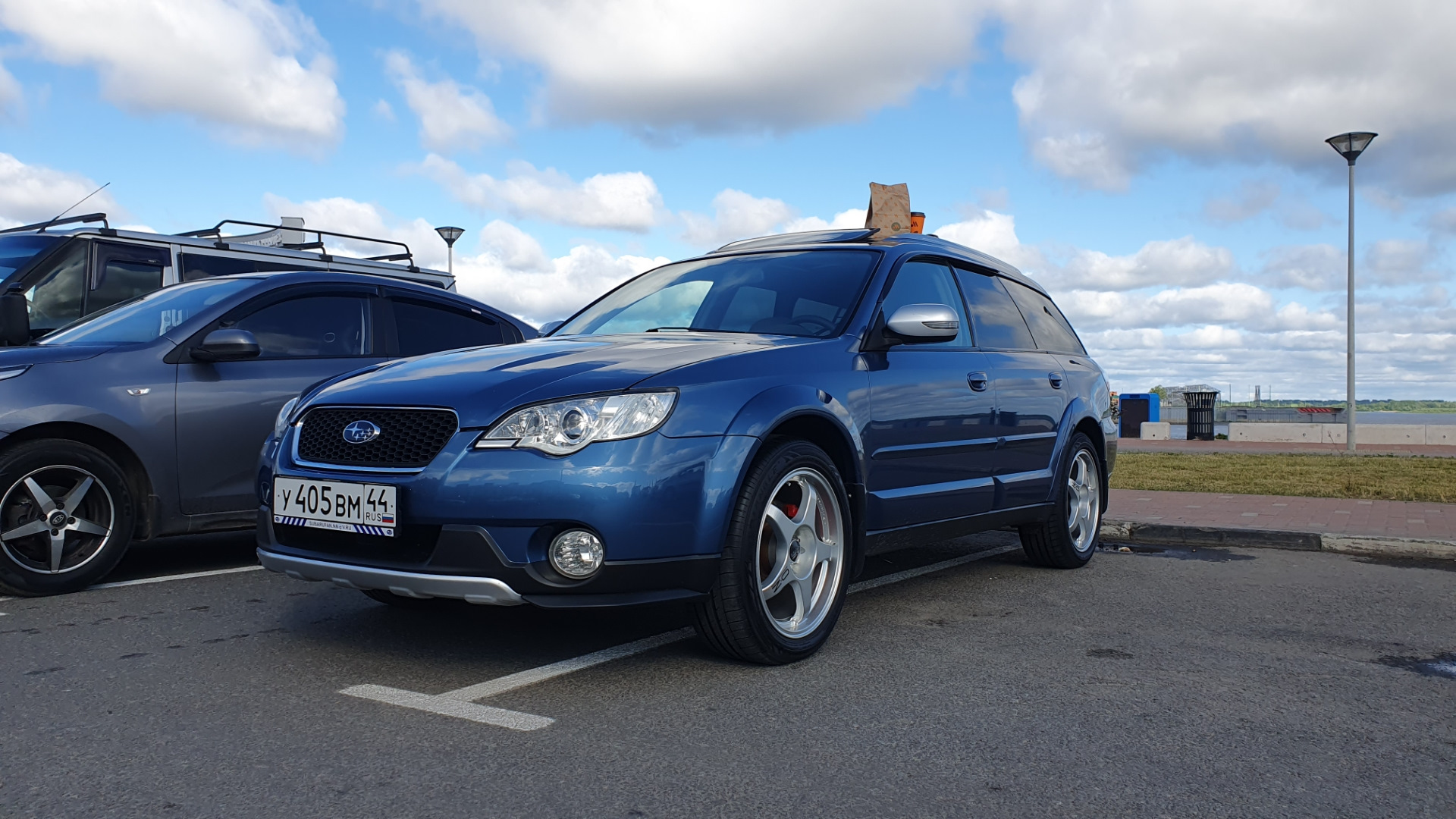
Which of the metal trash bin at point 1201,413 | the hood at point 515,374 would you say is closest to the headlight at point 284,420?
the hood at point 515,374

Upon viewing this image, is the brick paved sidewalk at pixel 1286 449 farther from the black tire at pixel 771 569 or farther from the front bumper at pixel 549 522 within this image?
the front bumper at pixel 549 522

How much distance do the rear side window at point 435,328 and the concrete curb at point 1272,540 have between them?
458 centimetres

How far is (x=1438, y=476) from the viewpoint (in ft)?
43.3

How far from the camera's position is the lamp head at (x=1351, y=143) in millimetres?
19781

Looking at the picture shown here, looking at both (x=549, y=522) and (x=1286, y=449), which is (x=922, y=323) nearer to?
(x=549, y=522)

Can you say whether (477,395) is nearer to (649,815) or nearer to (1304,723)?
(649,815)

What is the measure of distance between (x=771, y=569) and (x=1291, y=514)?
642 cm

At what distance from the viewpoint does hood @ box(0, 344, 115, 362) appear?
5230 mm

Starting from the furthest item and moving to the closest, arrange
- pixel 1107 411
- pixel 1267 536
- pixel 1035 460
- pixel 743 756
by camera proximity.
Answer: pixel 1267 536, pixel 1107 411, pixel 1035 460, pixel 743 756

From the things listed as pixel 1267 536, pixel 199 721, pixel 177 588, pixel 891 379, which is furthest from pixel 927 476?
pixel 1267 536

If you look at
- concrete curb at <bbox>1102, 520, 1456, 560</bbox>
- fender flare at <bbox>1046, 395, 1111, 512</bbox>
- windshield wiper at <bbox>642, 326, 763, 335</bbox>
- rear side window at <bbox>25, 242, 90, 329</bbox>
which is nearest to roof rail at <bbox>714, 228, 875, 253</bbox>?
windshield wiper at <bbox>642, 326, 763, 335</bbox>

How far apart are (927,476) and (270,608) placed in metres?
2.88

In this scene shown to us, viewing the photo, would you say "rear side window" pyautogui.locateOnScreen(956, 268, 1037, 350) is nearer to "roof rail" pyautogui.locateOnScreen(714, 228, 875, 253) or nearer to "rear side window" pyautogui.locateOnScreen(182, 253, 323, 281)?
"roof rail" pyautogui.locateOnScreen(714, 228, 875, 253)

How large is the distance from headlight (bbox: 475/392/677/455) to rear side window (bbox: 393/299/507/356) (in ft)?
10.9
